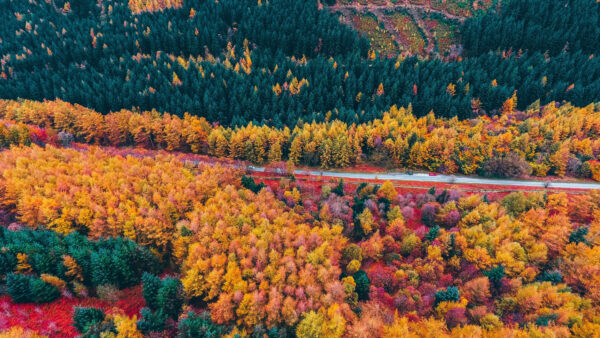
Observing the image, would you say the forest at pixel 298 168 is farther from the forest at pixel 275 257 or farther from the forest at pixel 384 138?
the forest at pixel 384 138

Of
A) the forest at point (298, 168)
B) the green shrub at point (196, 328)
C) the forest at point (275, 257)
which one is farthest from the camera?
the forest at point (298, 168)

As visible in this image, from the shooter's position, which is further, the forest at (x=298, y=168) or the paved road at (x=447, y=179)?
the paved road at (x=447, y=179)

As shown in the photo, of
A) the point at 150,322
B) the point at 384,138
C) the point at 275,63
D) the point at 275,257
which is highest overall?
the point at 275,63

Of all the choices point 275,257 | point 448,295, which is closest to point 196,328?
point 275,257

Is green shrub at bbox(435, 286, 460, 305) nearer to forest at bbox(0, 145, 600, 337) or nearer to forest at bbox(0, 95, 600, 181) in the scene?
forest at bbox(0, 145, 600, 337)

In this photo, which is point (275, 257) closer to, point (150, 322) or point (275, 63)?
point (150, 322)

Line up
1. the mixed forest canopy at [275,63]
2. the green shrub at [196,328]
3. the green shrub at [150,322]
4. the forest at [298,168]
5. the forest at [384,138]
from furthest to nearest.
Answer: the mixed forest canopy at [275,63] < the forest at [384,138] < the forest at [298,168] < the green shrub at [150,322] < the green shrub at [196,328]

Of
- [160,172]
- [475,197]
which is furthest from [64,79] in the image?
[475,197]

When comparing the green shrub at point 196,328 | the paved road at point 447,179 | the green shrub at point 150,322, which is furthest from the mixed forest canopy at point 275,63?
the green shrub at point 150,322
